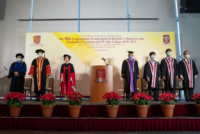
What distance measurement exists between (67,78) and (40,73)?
0.73m

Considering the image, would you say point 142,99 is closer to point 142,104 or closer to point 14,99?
point 142,104

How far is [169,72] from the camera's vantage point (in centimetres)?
465

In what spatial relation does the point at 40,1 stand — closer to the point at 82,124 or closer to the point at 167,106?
the point at 82,124

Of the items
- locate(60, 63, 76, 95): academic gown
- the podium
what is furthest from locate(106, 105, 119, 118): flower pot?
locate(60, 63, 76, 95): academic gown

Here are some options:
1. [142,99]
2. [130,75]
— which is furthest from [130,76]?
[142,99]

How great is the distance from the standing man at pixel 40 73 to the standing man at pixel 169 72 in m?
3.13

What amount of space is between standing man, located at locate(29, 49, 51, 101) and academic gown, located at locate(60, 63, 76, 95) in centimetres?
42

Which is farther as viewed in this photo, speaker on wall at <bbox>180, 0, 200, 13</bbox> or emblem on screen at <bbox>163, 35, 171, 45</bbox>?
emblem on screen at <bbox>163, 35, 171, 45</bbox>

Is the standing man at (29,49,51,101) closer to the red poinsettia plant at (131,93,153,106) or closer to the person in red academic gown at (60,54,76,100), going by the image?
the person in red academic gown at (60,54,76,100)

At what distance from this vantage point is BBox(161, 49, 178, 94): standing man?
4613 millimetres

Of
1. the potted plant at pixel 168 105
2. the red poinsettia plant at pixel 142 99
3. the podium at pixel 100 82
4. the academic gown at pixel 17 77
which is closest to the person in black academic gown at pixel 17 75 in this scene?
the academic gown at pixel 17 77

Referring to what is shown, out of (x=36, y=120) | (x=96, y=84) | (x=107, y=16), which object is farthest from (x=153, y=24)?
(x=36, y=120)

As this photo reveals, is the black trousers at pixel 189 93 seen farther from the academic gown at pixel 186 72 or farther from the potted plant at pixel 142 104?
the potted plant at pixel 142 104

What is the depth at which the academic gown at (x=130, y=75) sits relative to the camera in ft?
15.2
